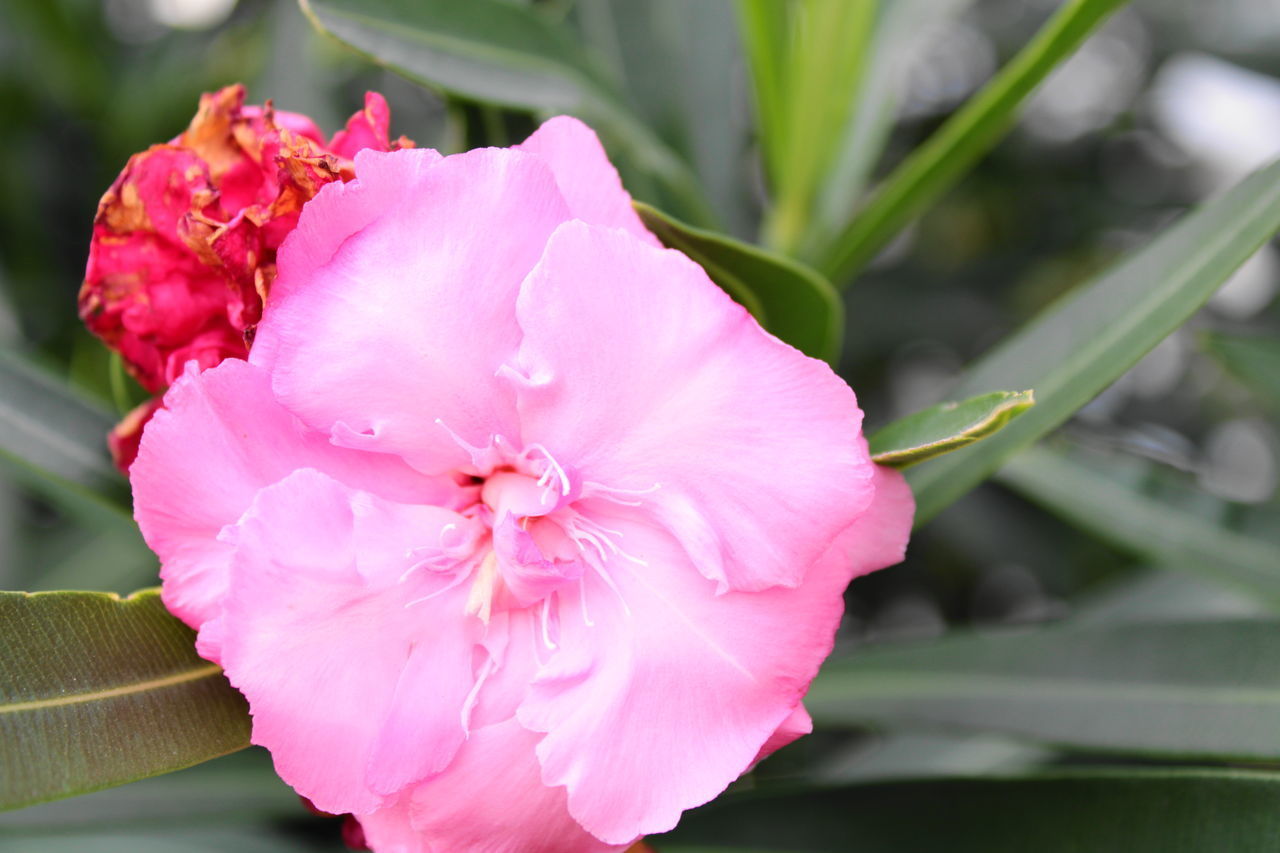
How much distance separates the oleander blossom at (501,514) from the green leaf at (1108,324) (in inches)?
9.4

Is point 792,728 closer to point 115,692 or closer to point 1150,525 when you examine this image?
point 115,692

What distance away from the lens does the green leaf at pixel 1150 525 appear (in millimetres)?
1009

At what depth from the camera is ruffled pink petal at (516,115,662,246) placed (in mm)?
586

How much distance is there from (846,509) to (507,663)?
8.0 inches

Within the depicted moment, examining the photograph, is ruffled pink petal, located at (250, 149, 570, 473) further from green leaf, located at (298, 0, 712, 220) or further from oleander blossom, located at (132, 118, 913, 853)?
green leaf, located at (298, 0, 712, 220)

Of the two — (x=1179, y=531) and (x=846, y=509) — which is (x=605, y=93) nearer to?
(x=846, y=509)

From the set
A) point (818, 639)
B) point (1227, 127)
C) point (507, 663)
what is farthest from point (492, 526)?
point (1227, 127)

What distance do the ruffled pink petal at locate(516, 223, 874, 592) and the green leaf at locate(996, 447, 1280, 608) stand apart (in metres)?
0.62

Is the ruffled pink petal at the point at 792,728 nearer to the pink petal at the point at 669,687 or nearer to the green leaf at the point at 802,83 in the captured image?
the pink petal at the point at 669,687

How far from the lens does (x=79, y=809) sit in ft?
3.36

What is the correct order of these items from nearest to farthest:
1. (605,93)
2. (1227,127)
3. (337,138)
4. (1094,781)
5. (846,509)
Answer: (846,509) → (337,138) → (1094,781) → (605,93) → (1227,127)

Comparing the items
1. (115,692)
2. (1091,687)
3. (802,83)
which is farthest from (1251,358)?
(115,692)

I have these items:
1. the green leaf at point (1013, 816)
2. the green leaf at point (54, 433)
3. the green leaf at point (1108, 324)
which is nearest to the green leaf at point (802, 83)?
the green leaf at point (1108, 324)

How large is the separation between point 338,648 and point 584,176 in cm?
29
